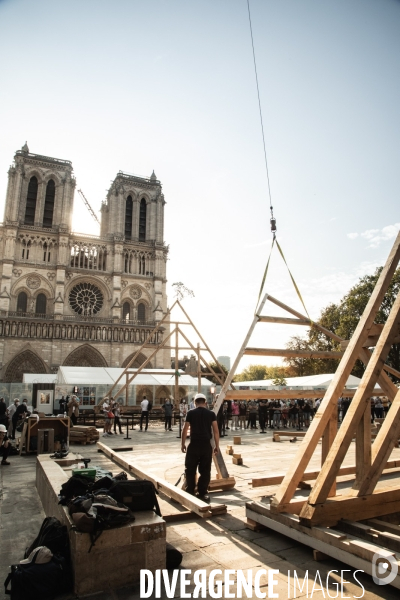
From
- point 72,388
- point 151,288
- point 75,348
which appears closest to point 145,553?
point 72,388

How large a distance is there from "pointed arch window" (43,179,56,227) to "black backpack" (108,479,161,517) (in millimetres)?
42552

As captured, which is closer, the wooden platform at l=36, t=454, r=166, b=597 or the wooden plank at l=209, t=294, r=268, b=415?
the wooden platform at l=36, t=454, r=166, b=597

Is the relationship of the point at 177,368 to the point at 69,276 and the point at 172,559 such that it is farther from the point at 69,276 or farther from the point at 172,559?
the point at 69,276

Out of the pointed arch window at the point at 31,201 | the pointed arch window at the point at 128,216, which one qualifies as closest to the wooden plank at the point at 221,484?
the pointed arch window at the point at 31,201

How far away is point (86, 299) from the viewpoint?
4159 cm

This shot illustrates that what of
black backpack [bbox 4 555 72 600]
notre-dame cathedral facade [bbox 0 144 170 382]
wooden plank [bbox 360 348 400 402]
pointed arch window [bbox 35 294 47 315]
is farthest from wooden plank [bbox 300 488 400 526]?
pointed arch window [bbox 35 294 47 315]

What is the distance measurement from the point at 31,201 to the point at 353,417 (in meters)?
44.5

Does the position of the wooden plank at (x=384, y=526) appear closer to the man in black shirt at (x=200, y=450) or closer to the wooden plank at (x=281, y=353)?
the man in black shirt at (x=200, y=450)

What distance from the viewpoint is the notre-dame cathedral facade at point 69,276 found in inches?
1467

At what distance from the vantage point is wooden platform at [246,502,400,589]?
2838mm

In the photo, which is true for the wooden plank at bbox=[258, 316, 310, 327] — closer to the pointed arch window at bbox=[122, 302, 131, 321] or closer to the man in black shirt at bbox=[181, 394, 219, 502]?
the man in black shirt at bbox=[181, 394, 219, 502]

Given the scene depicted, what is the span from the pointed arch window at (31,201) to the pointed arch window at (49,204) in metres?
1.14

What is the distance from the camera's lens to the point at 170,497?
17.6 feet

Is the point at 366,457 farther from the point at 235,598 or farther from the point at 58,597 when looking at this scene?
the point at 58,597
